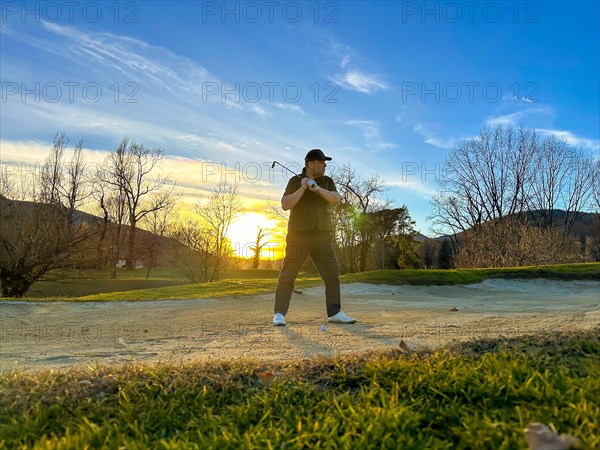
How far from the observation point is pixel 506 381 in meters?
2.30

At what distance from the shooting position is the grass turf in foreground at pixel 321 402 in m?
1.93

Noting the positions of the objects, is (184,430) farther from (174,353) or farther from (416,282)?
(416,282)

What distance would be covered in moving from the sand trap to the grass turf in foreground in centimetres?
76

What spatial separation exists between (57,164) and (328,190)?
1492 inches

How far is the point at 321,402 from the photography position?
235 cm

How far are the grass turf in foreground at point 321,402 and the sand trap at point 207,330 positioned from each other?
762 mm

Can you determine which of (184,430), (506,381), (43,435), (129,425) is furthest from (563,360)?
(43,435)

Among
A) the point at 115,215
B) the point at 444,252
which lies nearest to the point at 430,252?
the point at 444,252

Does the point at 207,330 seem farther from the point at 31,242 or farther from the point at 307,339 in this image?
the point at 31,242

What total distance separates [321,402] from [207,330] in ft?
11.8

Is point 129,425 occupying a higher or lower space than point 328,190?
lower

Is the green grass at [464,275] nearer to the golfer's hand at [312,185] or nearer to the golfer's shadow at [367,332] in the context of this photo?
the golfer's shadow at [367,332]

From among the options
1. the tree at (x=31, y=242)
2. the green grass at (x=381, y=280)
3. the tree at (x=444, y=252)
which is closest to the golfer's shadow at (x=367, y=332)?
the green grass at (x=381, y=280)

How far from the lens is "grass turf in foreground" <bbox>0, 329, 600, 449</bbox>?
6.33 feet
